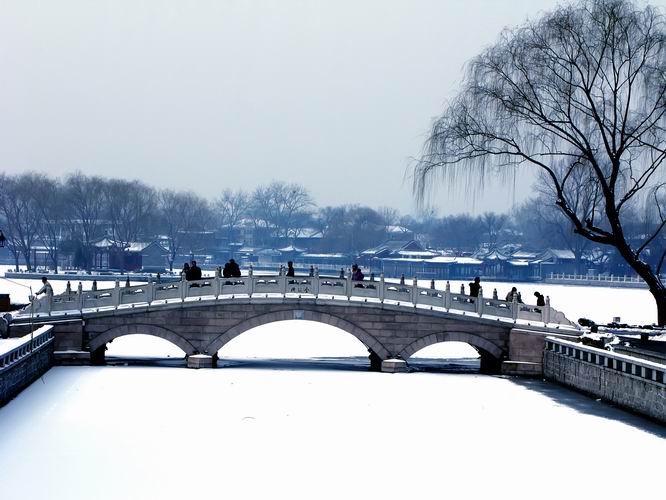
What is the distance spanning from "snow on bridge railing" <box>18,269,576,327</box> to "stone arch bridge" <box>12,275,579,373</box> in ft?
0.09

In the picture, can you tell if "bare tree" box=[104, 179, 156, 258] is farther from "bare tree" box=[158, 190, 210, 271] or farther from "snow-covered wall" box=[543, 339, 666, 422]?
"snow-covered wall" box=[543, 339, 666, 422]

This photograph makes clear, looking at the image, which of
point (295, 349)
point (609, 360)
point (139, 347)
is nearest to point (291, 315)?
point (609, 360)

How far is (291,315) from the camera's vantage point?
33438 mm

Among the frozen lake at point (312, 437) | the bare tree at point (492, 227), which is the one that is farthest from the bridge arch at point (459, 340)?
the bare tree at point (492, 227)

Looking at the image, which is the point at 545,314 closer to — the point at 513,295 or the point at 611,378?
the point at 513,295

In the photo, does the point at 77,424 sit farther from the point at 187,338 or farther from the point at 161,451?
the point at 187,338

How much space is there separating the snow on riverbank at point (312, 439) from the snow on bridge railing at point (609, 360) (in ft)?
3.28

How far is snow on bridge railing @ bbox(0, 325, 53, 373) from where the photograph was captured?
25766mm

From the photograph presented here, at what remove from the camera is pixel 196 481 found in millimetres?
20422

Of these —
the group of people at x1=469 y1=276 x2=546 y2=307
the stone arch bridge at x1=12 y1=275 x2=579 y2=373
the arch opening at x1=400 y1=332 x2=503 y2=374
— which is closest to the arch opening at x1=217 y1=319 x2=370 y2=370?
the stone arch bridge at x1=12 y1=275 x2=579 y2=373

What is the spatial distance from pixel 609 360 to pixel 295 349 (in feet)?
57.8

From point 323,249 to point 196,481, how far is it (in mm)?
122278

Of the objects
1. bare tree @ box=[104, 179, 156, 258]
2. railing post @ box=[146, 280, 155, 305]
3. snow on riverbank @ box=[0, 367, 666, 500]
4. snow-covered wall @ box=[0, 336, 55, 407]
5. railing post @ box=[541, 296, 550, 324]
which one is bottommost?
snow on riverbank @ box=[0, 367, 666, 500]

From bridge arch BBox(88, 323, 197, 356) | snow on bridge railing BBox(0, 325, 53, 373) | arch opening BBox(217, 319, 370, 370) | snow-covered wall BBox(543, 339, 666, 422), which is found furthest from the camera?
arch opening BBox(217, 319, 370, 370)
